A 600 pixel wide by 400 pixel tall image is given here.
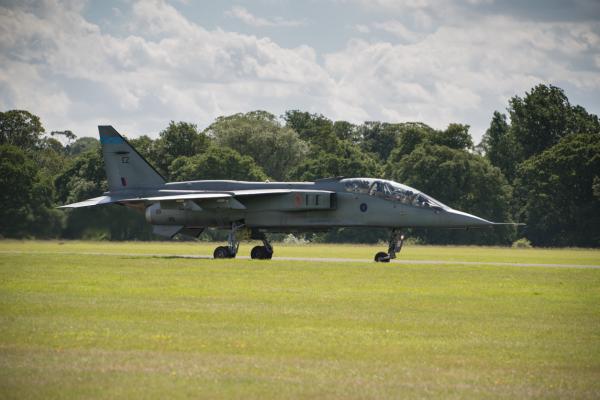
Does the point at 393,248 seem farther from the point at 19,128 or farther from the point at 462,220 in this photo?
the point at 19,128

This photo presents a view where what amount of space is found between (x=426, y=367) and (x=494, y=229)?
236ft

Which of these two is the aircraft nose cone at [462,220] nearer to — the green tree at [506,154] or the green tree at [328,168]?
the green tree at [328,168]

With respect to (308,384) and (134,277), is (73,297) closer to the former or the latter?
(134,277)

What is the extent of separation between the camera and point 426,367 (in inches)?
479

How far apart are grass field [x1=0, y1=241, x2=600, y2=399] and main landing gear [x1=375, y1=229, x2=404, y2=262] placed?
9.75 metres

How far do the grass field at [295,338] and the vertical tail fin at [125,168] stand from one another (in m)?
15.1

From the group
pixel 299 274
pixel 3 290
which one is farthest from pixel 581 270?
pixel 3 290

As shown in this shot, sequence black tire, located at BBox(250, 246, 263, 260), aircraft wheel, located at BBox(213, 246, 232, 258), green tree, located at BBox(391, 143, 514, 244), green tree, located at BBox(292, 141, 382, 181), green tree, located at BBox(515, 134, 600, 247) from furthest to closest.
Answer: green tree, located at BBox(292, 141, 382, 181)
green tree, located at BBox(391, 143, 514, 244)
green tree, located at BBox(515, 134, 600, 247)
black tire, located at BBox(250, 246, 263, 260)
aircraft wheel, located at BBox(213, 246, 232, 258)

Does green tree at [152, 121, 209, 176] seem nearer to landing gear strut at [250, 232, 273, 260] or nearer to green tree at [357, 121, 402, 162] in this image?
green tree at [357, 121, 402, 162]

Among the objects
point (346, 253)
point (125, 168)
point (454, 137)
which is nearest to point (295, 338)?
point (125, 168)

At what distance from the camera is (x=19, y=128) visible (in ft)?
405

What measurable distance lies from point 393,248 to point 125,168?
12.2 m

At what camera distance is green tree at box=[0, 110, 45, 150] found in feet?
400

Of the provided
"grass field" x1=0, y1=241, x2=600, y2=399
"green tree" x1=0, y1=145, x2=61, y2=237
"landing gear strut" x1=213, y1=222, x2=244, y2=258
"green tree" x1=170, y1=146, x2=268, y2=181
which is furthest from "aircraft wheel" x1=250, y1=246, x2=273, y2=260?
"green tree" x1=170, y1=146, x2=268, y2=181
